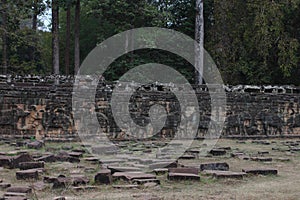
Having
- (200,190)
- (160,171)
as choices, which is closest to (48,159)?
(160,171)

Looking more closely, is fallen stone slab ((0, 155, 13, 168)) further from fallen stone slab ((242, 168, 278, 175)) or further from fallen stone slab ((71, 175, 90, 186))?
fallen stone slab ((242, 168, 278, 175))

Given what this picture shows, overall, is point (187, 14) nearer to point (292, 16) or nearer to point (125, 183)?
point (292, 16)

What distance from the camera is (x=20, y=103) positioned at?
12.9m

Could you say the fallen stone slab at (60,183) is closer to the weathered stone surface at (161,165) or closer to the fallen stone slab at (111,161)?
the weathered stone surface at (161,165)

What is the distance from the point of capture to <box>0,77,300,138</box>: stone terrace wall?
12.9 m

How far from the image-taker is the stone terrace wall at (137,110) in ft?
42.2

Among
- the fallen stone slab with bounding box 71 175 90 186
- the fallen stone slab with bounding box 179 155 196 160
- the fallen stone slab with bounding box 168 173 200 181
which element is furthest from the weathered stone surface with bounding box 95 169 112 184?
the fallen stone slab with bounding box 179 155 196 160

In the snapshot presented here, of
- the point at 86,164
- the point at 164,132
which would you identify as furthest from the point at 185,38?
the point at 86,164

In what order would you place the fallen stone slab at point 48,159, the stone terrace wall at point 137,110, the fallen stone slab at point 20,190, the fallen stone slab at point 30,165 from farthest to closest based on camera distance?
the stone terrace wall at point 137,110
the fallen stone slab at point 48,159
the fallen stone slab at point 30,165
the fallen stone slab at point 20,190

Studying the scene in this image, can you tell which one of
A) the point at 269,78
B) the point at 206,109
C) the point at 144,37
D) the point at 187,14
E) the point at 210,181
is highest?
the point at 187,14

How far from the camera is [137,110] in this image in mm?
14352

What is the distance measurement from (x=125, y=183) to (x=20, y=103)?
7786 mm

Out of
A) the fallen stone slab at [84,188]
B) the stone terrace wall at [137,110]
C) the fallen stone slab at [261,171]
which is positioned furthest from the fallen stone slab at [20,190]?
the stone terrace wall at [137,110]

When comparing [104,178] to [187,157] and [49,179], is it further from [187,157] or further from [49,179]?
[187,157]
